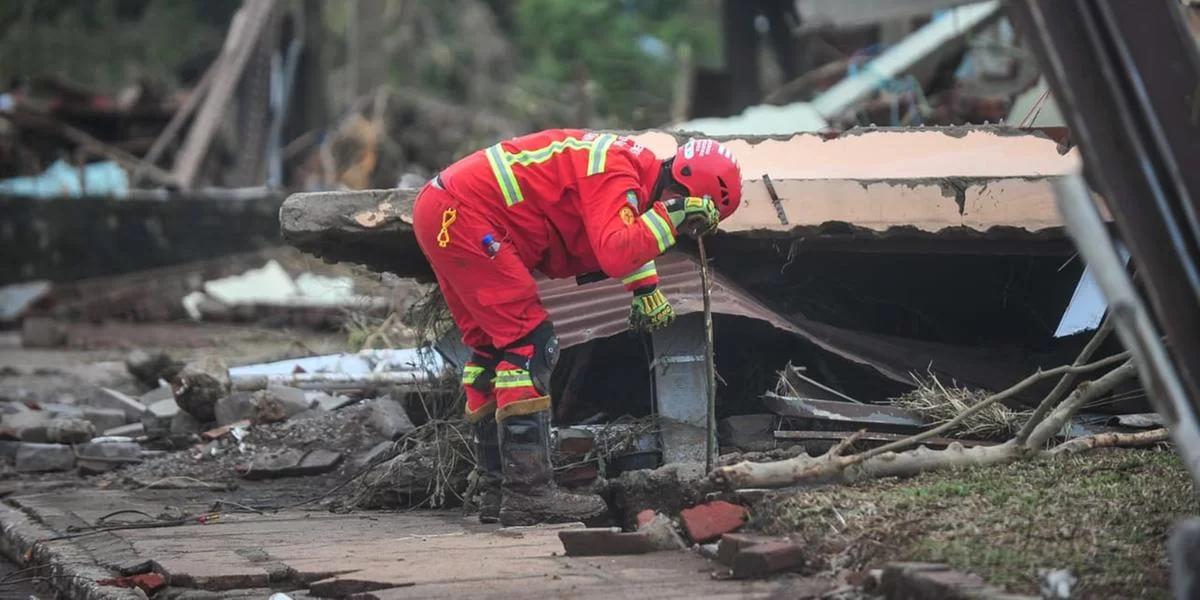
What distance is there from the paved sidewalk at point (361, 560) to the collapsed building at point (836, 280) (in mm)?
1014

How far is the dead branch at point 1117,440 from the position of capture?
4965mm

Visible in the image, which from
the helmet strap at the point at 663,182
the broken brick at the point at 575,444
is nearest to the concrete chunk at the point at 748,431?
the broken brick at the point at 575,444

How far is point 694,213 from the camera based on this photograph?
527cm

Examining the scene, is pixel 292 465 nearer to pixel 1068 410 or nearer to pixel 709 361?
pixel 709 361

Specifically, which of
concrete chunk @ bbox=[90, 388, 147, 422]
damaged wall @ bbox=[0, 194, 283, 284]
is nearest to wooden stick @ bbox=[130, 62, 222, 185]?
damaged wall @ bbox=[0, 194, 283, 284]

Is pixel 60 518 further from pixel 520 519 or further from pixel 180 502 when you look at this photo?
pixel 520 519

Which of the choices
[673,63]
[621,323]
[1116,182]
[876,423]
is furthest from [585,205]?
[673,63]

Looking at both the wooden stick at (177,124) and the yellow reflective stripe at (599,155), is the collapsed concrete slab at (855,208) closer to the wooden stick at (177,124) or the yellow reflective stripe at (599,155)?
the yellow reflective stripe at (599,155)

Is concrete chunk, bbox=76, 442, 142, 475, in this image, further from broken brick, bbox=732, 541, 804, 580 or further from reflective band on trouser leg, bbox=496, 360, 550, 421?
broken brick, bbox=732, 541, 804, 580

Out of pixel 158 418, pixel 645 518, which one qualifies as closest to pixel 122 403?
pixel 158 418

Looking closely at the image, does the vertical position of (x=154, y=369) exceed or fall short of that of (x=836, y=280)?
it falls short

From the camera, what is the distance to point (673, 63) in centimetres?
2894

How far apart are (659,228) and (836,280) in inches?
66.3

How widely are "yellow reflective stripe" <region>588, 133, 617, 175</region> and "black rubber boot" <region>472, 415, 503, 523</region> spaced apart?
3.59 feet
